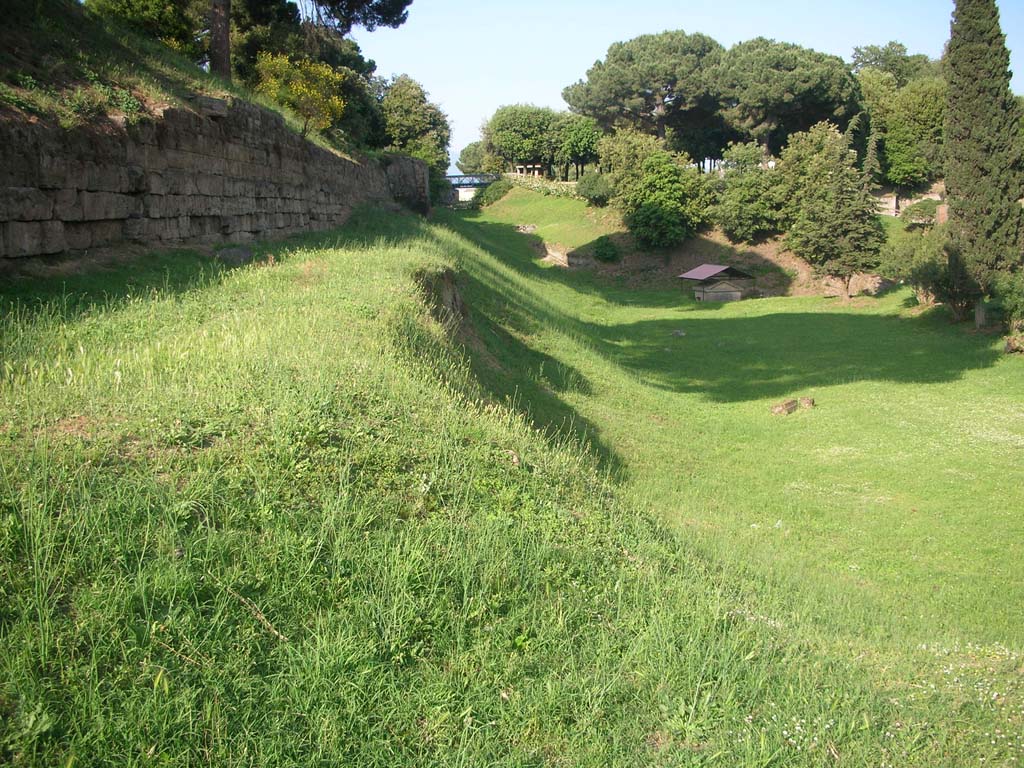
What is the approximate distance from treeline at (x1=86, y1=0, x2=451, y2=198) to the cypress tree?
1859cm

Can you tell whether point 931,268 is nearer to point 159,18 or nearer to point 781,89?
point 159,18

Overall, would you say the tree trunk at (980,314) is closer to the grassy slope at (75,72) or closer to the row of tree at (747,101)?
the grassy slope at (75,72)

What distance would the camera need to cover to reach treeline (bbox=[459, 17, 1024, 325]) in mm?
24391

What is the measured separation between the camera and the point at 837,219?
36.3 metres

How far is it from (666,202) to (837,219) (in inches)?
448

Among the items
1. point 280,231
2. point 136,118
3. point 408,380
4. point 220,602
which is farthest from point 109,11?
point 220,602

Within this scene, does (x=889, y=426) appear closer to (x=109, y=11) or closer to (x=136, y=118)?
(x=136, y=118)

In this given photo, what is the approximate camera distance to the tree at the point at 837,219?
3575cm

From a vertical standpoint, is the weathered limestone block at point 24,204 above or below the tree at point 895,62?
below

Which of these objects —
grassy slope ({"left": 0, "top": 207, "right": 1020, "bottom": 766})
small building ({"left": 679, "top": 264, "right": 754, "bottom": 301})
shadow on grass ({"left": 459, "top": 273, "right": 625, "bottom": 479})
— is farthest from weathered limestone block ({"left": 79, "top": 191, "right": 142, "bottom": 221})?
small building ({"left": 679, "top": 264, "right": 754, "bottom": 301})

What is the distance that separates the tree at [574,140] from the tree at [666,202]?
21.4 metres

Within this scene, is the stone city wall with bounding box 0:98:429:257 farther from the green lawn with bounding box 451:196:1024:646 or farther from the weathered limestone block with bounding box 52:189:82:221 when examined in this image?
the green lawn with bounding box 451:196:1024:646

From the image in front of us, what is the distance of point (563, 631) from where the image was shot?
4.21m

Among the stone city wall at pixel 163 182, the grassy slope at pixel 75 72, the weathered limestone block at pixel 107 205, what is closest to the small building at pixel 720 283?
the stone city wall at pixel 163 182
